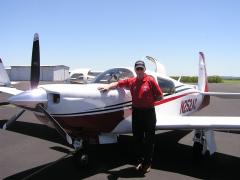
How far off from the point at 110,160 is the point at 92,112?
4.61ft

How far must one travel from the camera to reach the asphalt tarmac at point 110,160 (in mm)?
5805

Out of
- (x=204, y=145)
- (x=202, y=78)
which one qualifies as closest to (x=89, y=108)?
(x=204, y=145)

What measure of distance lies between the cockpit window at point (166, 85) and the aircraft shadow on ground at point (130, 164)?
1521 millimetres

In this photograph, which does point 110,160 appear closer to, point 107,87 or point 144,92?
point 107,87

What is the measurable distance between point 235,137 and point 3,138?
273 inches

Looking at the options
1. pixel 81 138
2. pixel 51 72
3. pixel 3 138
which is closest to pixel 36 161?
pixel 81 138

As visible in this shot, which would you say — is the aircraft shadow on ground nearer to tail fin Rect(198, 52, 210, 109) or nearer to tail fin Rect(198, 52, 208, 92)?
tail fin Rect(198, 52, 210, 109)

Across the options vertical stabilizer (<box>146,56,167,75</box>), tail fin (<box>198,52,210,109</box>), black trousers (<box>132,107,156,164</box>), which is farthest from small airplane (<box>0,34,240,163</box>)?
tail fin (<box>198,52,210,109</box>)

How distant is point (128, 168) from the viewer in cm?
619

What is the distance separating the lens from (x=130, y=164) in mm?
6465

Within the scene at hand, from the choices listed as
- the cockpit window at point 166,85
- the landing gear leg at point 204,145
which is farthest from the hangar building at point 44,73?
the landing gear leg at point 204,145

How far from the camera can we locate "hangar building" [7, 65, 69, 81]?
2746 inches

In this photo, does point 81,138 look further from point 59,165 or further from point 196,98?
point 196,98

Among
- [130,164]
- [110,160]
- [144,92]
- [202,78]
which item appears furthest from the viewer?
[202,78]
